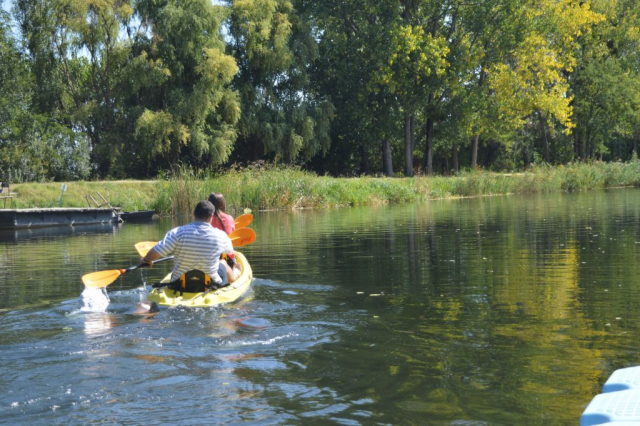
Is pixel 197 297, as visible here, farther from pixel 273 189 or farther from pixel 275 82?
pixel 275 82

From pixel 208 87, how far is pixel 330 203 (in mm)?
10576

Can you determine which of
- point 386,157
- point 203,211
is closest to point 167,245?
point 203,211

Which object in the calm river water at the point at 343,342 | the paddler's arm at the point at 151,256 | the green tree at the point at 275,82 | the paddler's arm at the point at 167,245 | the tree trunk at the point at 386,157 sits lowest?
the calm river water at the point at 343,342

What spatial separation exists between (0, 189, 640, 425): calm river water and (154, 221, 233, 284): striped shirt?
68cm

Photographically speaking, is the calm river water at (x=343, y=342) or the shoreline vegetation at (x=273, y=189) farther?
the shoreline vegetation at (x=273, y=189)

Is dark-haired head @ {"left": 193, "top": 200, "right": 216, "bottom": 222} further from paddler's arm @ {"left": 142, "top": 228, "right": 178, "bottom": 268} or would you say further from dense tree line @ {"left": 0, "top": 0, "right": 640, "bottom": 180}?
dense tree line @ {"left": 0, "top": 0, "right": 640, "bottom": 180}

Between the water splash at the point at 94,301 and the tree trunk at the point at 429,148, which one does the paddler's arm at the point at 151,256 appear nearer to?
the water splash at the point at 94,301

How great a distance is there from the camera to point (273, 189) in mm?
32938

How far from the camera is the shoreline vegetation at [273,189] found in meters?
31.5

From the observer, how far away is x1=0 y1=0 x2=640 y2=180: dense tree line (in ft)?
133

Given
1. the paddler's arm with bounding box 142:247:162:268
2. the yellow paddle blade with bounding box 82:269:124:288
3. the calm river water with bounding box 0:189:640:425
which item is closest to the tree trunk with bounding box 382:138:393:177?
the calm river water with bounding box 0:189:640:425

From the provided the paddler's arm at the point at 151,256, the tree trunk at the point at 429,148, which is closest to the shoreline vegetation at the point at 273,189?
the tree trunk at the point at 429,148

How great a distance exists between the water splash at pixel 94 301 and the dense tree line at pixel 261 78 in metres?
30.1

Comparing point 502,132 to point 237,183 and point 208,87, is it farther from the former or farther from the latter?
point 237,183
